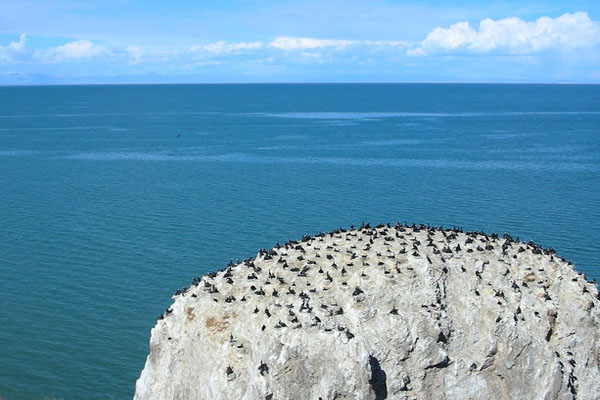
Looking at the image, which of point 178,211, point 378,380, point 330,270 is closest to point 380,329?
point 378,380

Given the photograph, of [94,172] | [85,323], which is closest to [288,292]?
[85,323]

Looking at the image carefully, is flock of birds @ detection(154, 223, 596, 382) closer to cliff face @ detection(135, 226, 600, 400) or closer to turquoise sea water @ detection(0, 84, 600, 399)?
cliff face @ detection(135, 226, 600, 400)

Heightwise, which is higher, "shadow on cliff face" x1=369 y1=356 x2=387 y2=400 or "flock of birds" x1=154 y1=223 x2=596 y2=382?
"flock of birds" x1=154 y1=223 x2=596 y2=382

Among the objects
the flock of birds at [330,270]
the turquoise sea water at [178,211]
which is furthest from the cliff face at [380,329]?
the turquoise sea water at [178,211]

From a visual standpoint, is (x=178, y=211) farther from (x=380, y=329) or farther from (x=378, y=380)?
(x=378, y=380)

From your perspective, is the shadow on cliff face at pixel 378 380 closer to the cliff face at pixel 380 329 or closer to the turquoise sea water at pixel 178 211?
the cliff face at pixel 380 329

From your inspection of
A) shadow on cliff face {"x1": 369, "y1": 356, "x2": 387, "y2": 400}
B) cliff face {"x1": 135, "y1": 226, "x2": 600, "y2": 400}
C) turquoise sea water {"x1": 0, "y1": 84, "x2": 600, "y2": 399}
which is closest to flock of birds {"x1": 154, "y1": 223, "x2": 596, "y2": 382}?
cliff face {"x1": 135, "y1": 226, "x2": 600, "y2": 400}
